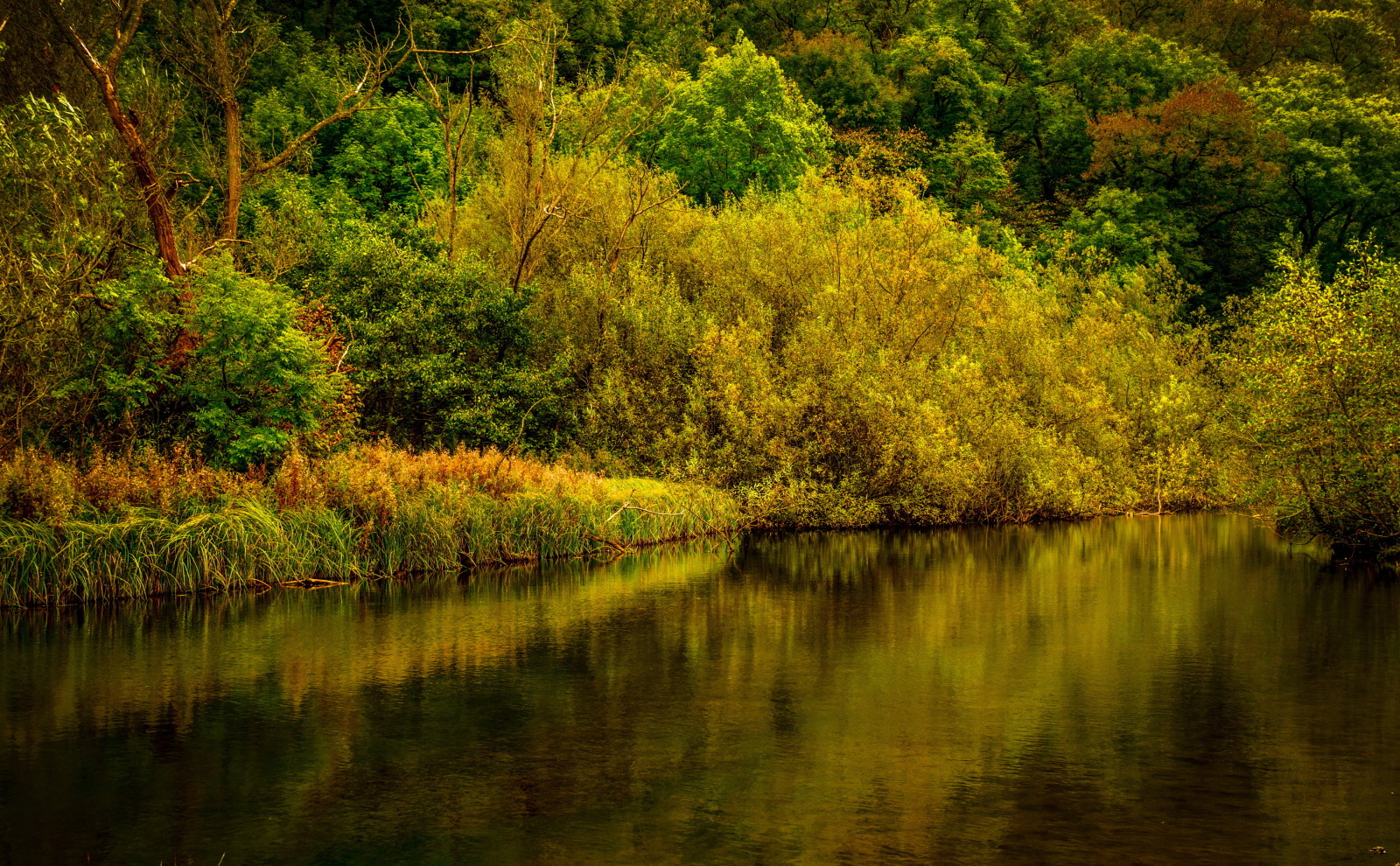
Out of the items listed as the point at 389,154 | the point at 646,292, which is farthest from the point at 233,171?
the point at 389,154

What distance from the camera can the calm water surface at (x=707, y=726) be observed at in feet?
32.2

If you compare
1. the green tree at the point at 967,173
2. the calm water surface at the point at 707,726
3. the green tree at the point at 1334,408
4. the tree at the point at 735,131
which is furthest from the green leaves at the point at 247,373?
the green tree at the point at 967,173

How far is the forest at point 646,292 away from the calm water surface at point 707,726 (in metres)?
3.03

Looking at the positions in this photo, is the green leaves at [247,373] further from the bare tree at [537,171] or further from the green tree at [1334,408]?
the green tree at [1334,408]

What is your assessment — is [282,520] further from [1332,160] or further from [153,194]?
[1332,160]

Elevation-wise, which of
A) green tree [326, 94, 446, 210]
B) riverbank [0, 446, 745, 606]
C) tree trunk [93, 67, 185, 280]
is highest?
green tree [326, 94, 446, 210]

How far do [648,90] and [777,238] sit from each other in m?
18.4

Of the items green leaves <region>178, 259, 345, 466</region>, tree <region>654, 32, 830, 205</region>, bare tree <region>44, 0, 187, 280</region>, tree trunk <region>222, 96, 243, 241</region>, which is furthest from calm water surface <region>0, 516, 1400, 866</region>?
tree <region>654, 32, 830, 205</region>

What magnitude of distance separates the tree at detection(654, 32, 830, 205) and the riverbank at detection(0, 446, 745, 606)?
24.1 metres

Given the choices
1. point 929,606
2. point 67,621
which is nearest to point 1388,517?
point 929,606

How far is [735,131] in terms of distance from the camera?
4878cm

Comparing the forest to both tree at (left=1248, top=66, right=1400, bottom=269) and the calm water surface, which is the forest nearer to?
tree at (left=1248, top=66, right=1400, bottom=269)

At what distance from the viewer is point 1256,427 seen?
81.5ft

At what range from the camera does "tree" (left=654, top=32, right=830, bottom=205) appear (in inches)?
1917
